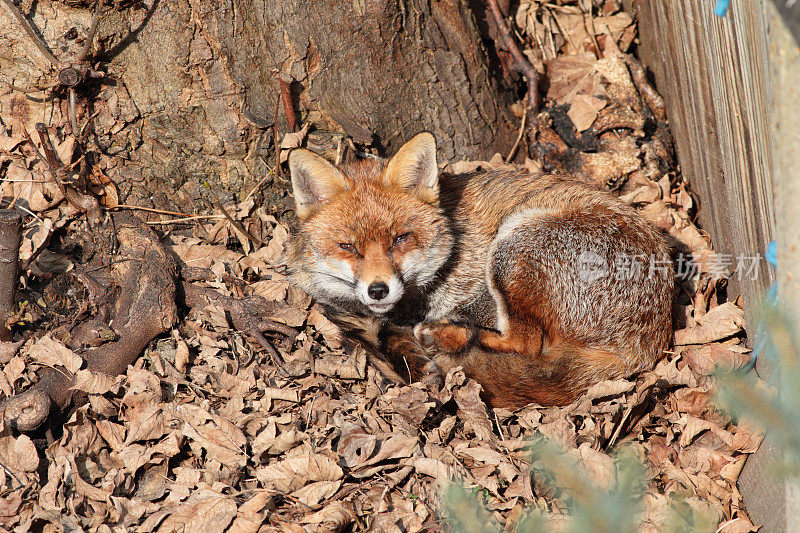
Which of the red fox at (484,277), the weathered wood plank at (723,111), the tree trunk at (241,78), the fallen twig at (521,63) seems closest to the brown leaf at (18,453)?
the tree trunk at (241,78)

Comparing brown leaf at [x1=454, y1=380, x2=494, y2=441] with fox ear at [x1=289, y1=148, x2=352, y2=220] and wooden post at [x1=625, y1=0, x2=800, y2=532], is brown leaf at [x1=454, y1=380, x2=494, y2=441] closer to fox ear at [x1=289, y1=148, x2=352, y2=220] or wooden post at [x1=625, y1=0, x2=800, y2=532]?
wooden post at [x1=625, y1=0, x2=800, y2=532]

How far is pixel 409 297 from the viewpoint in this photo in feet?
14.0

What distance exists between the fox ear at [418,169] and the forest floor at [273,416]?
893 mm

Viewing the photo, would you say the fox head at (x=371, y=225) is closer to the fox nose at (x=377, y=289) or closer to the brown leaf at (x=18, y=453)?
the fox nose at (x=377, y=289)

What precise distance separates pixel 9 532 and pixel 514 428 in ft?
8.56

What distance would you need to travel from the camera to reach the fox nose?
3.64 meters

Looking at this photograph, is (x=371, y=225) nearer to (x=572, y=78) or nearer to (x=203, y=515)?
(x=203, y=515)

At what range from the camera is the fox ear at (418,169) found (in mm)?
3873

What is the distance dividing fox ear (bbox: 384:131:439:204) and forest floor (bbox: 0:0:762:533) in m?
Answer: 0.89

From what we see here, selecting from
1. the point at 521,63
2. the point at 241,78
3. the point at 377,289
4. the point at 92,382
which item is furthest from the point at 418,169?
the point at 92,382

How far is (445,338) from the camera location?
3906 mm

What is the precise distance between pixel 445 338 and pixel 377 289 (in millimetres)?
606

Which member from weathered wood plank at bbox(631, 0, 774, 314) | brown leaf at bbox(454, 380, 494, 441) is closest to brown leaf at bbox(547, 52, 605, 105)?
weathered wood plank at bbox(631, 0, 774, 314)

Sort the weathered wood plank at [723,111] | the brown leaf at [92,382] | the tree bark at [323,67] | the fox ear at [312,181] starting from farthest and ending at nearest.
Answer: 1. the tree bark at [323,67]
2. the fox ear at [312,181]
3. the brown leaf at [92,382]
4. the weathered wood plank at [723,111]
